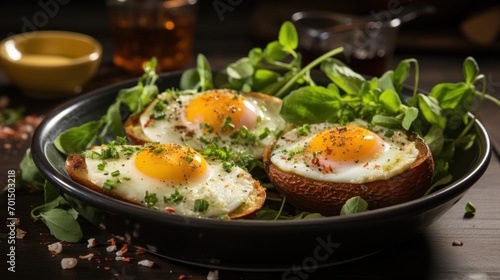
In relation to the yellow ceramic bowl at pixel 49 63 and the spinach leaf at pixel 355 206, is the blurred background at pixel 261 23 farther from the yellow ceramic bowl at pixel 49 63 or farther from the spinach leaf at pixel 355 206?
the spinach leaf at pixel 355 206

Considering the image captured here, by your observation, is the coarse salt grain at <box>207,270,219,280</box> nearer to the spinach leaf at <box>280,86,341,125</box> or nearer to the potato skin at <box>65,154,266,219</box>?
the potato skin at <box>65,154,266,219</box>

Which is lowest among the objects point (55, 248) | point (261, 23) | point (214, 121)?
point (261, 23)

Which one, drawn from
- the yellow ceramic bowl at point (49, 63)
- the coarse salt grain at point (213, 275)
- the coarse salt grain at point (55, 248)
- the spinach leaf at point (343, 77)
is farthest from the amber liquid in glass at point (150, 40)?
the coarse salt grain at point (213, 275)

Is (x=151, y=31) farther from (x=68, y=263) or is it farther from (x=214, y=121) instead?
(x=68, y=263)

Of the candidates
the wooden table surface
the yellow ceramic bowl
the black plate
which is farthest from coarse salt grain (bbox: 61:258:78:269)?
the yellow ceramic bowl

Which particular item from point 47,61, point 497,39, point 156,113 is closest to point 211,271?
point 156,113

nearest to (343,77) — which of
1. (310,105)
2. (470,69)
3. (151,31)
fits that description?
(310,105)

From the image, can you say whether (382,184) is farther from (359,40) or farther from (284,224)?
(359,40)
